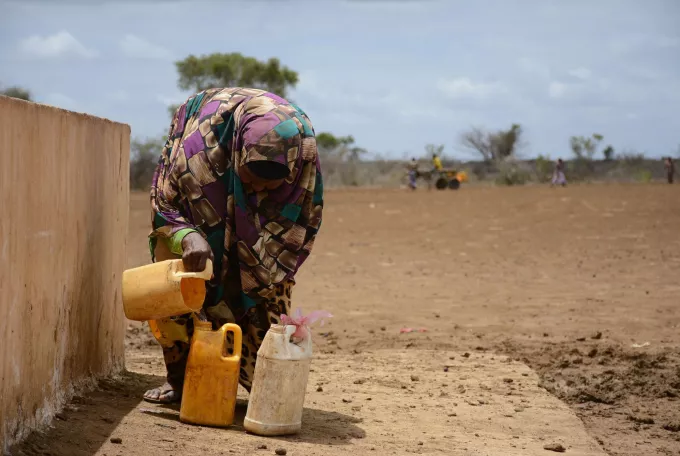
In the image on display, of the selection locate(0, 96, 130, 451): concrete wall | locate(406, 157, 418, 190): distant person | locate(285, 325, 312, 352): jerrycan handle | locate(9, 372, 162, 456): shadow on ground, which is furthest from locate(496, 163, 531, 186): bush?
locate(285, 325, 312, 352): jerrycan handle

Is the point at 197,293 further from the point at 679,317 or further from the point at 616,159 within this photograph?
the point at 616,159

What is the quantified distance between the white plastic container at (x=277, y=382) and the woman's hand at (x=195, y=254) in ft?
1.39

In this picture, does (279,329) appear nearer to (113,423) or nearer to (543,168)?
(113,423)

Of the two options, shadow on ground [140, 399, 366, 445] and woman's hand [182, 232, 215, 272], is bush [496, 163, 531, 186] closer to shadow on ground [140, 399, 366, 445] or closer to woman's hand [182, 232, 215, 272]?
shadow on ground [140, 399, 366, 445]

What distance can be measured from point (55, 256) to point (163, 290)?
1.58 feet

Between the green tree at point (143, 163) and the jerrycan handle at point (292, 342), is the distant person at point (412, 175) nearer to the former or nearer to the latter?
the green tree at point (143, 163)

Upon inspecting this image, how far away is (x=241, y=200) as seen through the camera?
15.3 ft

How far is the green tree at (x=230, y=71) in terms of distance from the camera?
45156mm

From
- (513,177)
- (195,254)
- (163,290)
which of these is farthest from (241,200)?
(513,177)

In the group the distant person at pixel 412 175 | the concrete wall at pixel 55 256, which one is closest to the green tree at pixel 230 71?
the distant person at pixel 412 175

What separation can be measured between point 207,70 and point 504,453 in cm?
4181

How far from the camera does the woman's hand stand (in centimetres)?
439

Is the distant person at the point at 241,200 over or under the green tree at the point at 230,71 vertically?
under

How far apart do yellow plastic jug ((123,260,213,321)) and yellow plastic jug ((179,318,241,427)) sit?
0.16m
